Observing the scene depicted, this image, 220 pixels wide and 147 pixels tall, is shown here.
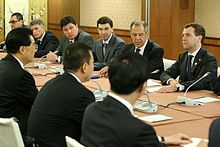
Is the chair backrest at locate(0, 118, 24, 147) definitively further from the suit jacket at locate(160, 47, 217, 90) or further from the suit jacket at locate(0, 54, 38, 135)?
the suit jacket at locate(160, 47, 217, 90)

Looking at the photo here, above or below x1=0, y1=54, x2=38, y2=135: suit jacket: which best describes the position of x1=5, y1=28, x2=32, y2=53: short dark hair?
above

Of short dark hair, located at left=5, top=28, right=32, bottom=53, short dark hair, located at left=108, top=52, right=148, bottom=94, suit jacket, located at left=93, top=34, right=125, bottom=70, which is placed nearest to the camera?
short dark hair, located at left=108, top=52, right=148, bottom=94

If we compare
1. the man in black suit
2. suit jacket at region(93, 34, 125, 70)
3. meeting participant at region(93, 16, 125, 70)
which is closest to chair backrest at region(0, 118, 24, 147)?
the man in black suit

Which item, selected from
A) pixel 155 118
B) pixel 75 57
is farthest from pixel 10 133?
pixel 155 118

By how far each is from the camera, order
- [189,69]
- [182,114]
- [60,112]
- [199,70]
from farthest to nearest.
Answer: [189,69]
[199,70]
[182,114]
[60,112]

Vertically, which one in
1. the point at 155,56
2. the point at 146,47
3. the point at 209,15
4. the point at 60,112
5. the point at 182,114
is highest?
the point at 209,15

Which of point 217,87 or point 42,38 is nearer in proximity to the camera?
point 217,87

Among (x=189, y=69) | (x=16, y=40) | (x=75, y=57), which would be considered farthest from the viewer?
(x=189, y=69)

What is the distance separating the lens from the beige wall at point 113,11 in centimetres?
904

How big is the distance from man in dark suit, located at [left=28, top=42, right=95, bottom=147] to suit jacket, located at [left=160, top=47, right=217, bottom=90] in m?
1.69

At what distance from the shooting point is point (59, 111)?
281cm

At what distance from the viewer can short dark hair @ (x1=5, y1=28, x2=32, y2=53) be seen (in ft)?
12.4

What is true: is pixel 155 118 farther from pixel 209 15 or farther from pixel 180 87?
pixel 209 15

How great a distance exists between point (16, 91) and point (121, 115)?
159cm
